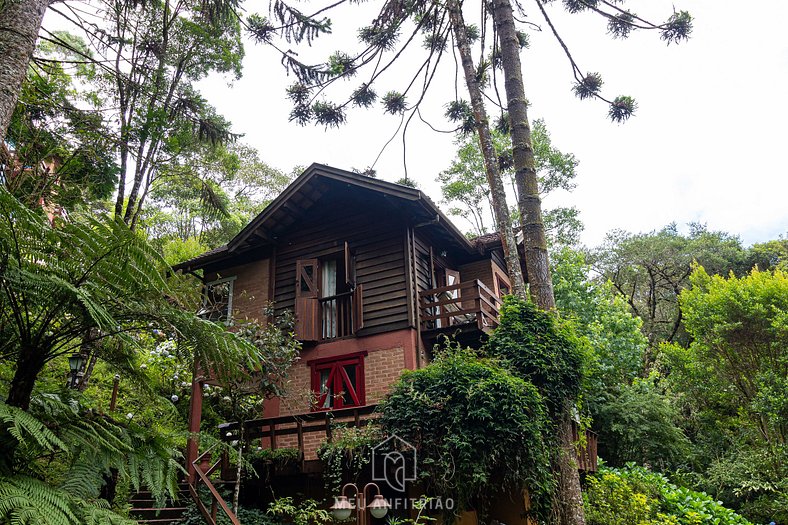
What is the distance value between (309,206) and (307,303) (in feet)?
9.60

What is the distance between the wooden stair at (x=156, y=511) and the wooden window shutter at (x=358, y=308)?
4.56 metres

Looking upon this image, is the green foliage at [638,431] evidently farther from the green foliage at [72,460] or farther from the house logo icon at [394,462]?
the green foliage at [72,460]

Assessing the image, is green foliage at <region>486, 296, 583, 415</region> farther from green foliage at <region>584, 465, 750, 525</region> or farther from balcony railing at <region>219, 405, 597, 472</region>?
green foliage at <region>584, 465, 750, 525</region>

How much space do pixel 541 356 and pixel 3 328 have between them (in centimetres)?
679

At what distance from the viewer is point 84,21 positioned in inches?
255

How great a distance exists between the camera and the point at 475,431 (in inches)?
283

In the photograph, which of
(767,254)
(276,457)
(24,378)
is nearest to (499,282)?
(276,457)

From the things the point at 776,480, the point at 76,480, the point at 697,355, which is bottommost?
the point at 776,480

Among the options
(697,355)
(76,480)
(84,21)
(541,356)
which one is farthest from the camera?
(697,355)

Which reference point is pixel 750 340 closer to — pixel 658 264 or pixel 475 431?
pixel 658 264

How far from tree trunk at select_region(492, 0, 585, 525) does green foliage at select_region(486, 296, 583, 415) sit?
25cm

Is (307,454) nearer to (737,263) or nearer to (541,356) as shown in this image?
(541,356)

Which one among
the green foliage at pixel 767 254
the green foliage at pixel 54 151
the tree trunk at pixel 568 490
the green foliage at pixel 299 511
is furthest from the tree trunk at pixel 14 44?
the green foliage at pixel 767 254

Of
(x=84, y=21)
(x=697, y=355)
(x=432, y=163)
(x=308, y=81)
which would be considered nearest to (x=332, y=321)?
(x=308, y=81)
